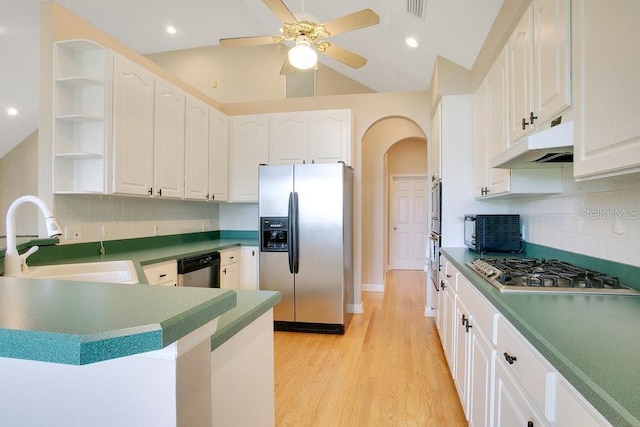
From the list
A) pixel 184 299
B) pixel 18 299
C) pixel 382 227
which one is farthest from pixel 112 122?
pixel 382 227

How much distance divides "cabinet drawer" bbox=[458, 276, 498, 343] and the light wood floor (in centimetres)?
79

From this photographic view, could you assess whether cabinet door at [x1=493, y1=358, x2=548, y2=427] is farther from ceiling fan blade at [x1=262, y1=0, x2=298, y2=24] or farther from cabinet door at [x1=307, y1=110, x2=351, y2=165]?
cabinet door at [x1=307, y1=110, x2=351, y2=165]

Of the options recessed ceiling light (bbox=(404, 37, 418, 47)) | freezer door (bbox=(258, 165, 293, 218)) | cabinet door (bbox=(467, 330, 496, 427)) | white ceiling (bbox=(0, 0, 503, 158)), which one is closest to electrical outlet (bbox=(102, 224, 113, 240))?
freezer door (bbox=(258, 165, 293, 218))

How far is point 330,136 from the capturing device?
13.0ft

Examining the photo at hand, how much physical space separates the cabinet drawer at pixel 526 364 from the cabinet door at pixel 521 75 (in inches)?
45.2

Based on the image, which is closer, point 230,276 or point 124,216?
point 124,216

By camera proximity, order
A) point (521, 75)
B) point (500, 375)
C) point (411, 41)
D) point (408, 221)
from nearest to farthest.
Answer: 1. point (500, 375)
2. point (521, 75)
3. point (411, 41)
4. point (408, 221)

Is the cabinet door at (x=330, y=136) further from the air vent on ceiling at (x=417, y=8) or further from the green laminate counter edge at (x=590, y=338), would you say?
the green laminate counter edge at (x=590, y=338)

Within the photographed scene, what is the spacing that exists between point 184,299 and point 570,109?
1.60m

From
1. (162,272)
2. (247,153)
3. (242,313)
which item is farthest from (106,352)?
(247,153)

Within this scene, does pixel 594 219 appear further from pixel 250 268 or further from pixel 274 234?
pixel 250 268

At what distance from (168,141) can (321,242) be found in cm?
177

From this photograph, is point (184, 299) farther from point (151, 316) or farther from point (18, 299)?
point (18, 299)

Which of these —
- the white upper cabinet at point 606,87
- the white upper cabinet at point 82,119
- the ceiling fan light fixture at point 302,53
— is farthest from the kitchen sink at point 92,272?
the white upper cabinet at point 606,87
